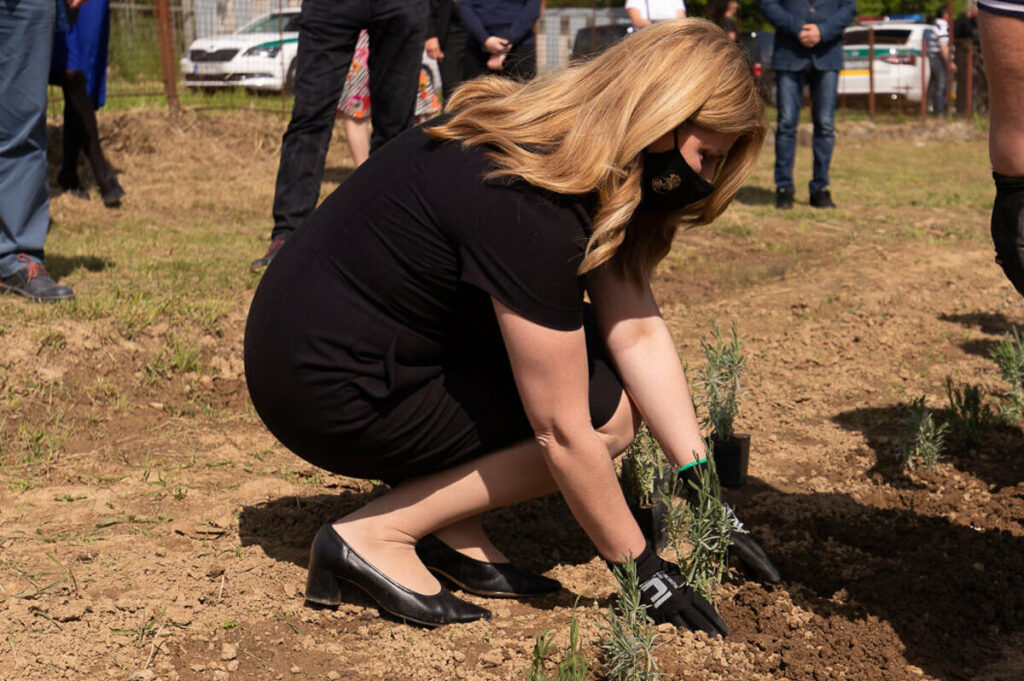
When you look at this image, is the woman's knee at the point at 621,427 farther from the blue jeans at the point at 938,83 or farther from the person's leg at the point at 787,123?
the blue jeans at the point at 938,83

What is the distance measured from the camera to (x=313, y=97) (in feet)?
15.6

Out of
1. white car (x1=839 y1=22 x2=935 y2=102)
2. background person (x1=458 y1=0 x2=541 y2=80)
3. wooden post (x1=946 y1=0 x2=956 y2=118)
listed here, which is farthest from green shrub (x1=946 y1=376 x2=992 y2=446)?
white car (x1=839 y1=22 x2=935 y2=102)

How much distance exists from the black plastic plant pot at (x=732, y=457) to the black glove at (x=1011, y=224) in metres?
0.98

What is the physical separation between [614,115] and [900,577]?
1399mm

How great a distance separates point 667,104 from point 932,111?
625 inches

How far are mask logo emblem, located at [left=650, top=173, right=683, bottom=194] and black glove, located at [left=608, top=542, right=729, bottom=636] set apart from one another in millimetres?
763

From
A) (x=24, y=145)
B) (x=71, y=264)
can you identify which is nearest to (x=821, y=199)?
(x=71, y=264)

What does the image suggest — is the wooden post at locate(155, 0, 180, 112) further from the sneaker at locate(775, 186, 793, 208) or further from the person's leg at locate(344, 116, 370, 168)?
the sneaker at locate(775, 186, 793, 208)

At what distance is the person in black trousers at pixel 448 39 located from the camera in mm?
7012

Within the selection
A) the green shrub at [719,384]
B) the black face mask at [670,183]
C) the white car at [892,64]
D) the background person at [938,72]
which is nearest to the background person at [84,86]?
the green shrub at [719,384]

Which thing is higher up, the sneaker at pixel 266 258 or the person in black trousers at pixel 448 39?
the person in black trousers at pixel 448 39

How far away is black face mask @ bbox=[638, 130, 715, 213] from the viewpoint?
84.0 inches

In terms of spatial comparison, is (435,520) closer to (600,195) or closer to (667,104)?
(600,195)

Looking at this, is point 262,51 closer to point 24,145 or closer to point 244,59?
point 244,59
